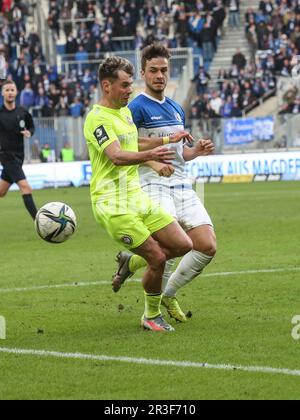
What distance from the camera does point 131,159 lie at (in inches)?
330

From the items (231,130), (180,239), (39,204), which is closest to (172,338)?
(180,239)

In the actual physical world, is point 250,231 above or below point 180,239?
below

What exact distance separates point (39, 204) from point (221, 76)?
1688 cm

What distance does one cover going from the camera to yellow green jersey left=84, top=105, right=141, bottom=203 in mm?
8672

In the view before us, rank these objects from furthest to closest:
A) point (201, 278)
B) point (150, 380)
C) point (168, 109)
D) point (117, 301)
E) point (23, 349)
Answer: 1. point (201, 278)
2. point (117, 301)
3. point (168, 109)
4. point (23, 349)
5. point (150, 380)

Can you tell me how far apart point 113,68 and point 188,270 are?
200 centimetres

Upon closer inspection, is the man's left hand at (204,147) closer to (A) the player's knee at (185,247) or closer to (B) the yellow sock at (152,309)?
(A) the player's knee at (185,247)

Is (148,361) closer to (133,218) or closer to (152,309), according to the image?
(152,309)

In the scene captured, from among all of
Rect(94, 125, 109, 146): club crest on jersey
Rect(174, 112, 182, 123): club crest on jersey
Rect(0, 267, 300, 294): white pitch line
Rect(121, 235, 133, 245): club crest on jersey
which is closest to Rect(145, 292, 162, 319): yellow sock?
Rect(121, 235, 133, 245): club crest on jersey

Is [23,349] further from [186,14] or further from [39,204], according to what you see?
[186,14]

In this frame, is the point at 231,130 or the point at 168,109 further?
the point at 231,130

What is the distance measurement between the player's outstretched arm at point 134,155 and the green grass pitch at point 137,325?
4.79 ft

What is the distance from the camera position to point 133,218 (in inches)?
343

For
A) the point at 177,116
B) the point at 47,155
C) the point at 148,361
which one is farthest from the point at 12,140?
the point at 47,155
